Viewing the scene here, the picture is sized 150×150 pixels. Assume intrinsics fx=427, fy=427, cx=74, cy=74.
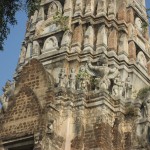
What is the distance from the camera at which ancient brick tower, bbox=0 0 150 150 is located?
1490 centimetres

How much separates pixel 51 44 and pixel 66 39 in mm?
1003

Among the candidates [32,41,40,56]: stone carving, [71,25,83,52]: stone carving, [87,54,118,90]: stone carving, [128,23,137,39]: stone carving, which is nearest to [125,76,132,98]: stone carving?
[87,54,118,90]: stone carving

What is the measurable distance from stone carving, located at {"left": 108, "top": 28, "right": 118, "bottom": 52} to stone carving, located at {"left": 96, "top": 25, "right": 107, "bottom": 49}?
268 mm

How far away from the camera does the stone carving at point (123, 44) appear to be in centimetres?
1878

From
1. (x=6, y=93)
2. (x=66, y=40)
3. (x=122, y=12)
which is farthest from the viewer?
(x=122, y=12)

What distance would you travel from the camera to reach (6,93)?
58.4 feet

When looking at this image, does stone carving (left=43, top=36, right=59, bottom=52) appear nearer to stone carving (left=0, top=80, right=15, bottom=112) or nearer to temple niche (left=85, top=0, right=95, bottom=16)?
temple niche (left=85, top=0, right=95, bottom=16)

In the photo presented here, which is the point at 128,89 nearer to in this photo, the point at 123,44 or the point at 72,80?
the point at 72,80

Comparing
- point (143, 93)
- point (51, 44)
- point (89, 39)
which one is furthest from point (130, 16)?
point (143, 93)

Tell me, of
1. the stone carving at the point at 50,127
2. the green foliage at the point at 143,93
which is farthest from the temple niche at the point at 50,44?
the stone carving at the point at 50,127

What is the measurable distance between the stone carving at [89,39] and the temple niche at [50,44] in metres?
1.38

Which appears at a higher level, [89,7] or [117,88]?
[89,7]

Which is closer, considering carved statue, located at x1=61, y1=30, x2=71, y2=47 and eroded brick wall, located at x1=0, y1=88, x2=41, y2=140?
eroded brick wall, located at x1=0, y1=88, x2=41, y2=140

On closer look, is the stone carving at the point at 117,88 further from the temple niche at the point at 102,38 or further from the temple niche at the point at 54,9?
the temple niche at the point at 54,9
